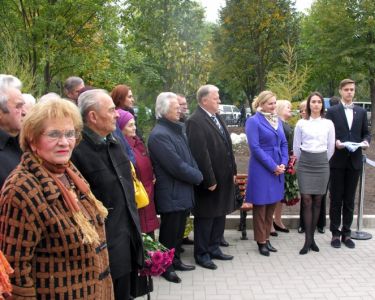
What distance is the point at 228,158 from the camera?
18.0 feet

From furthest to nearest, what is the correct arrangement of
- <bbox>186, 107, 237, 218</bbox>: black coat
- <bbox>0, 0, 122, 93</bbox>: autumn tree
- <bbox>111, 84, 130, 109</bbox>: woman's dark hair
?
<bbox>0, 0, 122, 93</bbox>: autumn tree < <bbox>186, 107, 237, 218</bbox>: black coat < <bbox>111, 84, 130, 109</bbox>: woman's dark hair

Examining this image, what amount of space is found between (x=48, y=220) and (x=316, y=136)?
175 inches

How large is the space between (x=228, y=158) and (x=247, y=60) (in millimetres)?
21092

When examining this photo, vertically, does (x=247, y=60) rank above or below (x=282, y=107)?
above

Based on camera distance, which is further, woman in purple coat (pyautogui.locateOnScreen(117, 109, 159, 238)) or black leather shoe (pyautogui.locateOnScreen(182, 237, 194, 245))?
black leather shoe (pyautogui.locateOnScreen(182, 237, 194, 245))

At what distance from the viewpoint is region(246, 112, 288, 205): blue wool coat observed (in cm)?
569

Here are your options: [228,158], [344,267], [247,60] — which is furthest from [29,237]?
[247,60]

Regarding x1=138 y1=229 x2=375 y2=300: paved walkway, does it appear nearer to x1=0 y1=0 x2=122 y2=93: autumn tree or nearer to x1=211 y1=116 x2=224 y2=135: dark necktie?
x1=211 y1=116 x2=224 y2=135: dark necktie

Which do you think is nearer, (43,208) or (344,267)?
(43,208)

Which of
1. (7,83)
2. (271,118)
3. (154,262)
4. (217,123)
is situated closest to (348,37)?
(271,118)

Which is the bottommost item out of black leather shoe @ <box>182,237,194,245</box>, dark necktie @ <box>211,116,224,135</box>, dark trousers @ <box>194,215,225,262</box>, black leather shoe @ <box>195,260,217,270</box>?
black leather shoe @ <box>182,237,194,245</box>

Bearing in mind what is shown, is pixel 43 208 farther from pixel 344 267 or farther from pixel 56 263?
pixel 344 267

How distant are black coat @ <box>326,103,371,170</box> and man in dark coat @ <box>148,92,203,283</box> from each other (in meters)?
2.30

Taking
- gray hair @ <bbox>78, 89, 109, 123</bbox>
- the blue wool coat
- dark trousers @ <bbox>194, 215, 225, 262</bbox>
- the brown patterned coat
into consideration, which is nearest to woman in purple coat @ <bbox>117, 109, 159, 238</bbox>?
dark trousers @ <bbox>194, 215, 225, 262</bbox>
